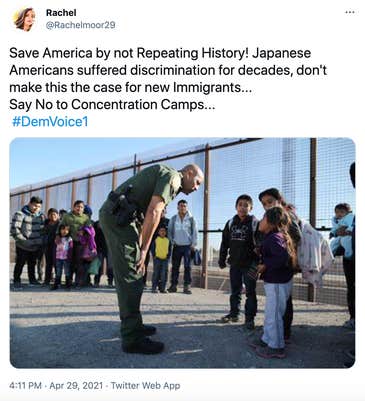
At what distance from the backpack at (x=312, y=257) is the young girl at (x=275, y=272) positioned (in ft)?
0.80

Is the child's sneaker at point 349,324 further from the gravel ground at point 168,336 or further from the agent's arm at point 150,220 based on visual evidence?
the agent's arm at point 150,220

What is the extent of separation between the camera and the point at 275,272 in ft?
9.85

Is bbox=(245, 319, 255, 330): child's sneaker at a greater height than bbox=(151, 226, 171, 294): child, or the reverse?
bbox=(151, 226, 171, 294): child

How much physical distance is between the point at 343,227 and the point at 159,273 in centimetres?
278

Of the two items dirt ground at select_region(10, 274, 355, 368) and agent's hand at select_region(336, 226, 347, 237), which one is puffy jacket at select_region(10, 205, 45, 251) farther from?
agent's hand at select_region(336, 226, 347, 237)

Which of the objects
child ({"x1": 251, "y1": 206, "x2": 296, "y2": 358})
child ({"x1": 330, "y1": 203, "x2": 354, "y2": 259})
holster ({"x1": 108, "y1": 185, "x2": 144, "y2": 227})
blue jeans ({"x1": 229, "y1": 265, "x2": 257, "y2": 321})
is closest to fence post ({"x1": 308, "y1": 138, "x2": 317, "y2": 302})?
child ({"x1": 330, "y1": 203, "x2": 354, "y2": 259})

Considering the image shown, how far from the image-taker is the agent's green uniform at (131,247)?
2.91 metres

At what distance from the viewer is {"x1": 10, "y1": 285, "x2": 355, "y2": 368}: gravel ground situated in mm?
2762

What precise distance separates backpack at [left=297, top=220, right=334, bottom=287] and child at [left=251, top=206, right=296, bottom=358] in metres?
0.23

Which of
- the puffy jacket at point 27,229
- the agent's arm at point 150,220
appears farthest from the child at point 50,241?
the agent's arm at point 150,220

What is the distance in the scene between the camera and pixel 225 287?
650 centimetres
